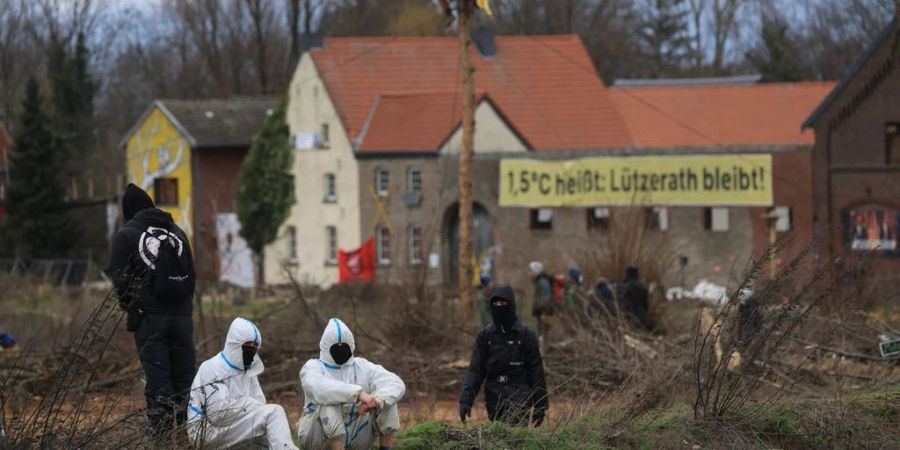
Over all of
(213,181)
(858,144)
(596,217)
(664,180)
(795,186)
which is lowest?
(596,217)

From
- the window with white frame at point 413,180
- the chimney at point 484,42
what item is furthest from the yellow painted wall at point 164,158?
the window with white frame at point 413,180

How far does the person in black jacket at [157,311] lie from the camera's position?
440 inches

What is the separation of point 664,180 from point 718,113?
11.1 m

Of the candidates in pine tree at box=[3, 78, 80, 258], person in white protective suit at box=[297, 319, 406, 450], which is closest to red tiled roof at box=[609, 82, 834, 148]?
pine tree at box=[3, 78, 80, 258]

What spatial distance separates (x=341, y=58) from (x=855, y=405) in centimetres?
4287

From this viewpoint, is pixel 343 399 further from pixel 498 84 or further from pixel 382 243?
pixel 498 84

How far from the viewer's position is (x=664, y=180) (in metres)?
41.5

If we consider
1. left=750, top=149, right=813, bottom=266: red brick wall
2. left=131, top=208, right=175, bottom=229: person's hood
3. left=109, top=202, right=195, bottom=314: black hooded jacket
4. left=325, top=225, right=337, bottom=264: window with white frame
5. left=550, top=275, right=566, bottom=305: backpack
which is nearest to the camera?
left=109, top=202, right=195, bottom=314: black hooded jacket

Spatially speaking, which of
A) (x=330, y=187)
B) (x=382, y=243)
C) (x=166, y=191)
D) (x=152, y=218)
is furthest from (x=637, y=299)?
(x=166, y=191)

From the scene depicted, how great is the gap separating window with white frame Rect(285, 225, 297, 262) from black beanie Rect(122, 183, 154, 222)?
4351cm

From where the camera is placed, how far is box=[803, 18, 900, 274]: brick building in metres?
38.8

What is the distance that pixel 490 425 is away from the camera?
37.6 feet

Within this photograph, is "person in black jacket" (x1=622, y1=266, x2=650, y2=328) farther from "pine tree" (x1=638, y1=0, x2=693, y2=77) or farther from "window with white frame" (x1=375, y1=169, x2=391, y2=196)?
"pine tree" (x1=638, y1=0, x2=693, y2=77)

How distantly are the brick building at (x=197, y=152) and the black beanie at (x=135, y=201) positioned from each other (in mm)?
48818
